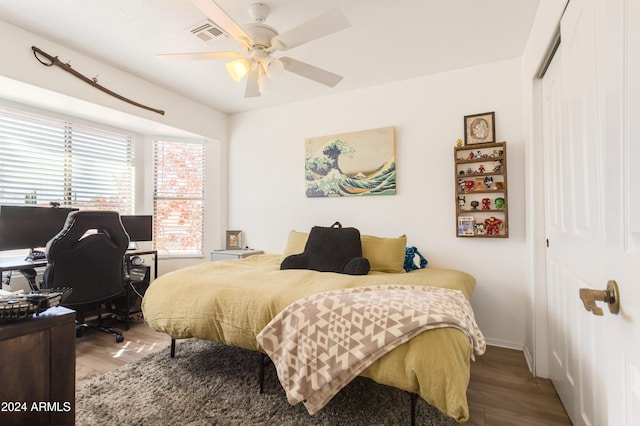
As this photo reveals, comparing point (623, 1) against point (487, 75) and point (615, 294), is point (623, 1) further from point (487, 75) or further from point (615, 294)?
point (487, 75)

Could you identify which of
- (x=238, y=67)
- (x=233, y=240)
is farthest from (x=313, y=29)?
(x=233, y=240)

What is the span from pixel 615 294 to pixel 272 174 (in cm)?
352

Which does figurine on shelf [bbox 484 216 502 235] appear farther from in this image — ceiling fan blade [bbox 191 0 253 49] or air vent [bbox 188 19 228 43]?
air vent [bbox 188 19 228 43]

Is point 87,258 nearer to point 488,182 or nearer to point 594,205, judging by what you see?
point 594,205

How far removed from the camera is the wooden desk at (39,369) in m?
0.99

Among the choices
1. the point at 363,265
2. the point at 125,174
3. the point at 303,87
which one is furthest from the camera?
the point at 125,174

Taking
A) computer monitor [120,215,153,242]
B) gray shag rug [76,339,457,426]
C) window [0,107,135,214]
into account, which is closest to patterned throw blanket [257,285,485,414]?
gray shag rug [76,339,457,426]

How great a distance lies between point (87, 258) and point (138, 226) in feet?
3.46

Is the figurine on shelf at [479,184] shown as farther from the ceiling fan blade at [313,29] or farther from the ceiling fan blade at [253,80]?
the ceiling fan blade at [253,80]

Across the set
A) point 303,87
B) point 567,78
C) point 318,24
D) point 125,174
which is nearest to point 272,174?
point 303,87

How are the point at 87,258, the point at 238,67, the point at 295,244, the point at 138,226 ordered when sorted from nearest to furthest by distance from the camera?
the point at 238,67
the point at 87,258
the point at 295,244
the point at 138,226

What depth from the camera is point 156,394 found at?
1.84m

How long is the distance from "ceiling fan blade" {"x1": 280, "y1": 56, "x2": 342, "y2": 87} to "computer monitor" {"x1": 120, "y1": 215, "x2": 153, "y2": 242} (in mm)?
2613

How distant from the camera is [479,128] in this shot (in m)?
2.72
